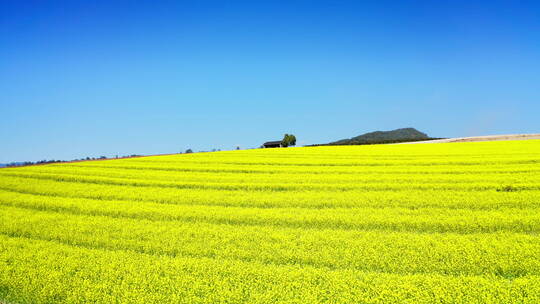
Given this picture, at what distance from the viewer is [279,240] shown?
5.23 m

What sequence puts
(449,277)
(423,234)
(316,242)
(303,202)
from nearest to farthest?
(449,277) → (316,242) → (423,234) → (303,202)

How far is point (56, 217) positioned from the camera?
7156 mm

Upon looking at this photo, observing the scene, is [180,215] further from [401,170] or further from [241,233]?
[401,170]

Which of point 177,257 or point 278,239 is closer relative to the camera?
point 177,257

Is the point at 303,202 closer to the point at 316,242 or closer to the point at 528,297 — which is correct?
the point at 316,242

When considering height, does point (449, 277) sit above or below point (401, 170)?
below

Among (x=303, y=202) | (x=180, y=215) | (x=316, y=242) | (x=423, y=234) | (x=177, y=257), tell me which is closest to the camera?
(x=177, y=257)

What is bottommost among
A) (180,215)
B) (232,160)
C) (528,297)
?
(528,297)

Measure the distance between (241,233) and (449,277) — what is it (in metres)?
3.01

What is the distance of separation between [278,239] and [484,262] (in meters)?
2.73

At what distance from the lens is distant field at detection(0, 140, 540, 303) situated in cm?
384

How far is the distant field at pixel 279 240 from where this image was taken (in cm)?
384

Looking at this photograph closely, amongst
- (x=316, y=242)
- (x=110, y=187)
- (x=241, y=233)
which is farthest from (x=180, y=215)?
(x=110, y=187)

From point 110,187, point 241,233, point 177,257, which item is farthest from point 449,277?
point 110,187
